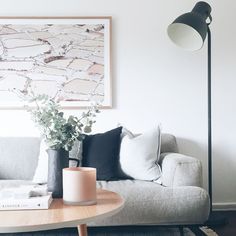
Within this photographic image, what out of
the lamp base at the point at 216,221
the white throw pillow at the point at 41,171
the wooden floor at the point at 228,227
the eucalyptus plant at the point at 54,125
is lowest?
the wooden floor at the point at 228,227

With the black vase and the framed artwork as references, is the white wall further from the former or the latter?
the black vase

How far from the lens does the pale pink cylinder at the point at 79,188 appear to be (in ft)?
5.37

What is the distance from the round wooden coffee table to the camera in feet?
4.42

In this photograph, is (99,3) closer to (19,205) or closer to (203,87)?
(203,87)

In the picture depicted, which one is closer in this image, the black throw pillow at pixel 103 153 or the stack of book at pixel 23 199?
the stack of book at pixel 23 199

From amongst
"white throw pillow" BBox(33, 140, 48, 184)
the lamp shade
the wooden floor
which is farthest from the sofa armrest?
the lamp shade

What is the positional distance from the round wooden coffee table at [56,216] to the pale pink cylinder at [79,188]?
0.03 m

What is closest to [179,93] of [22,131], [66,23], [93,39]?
[93,39]

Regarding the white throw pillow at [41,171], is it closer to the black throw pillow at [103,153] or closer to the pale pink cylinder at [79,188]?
the black throw pillow at [103,153]

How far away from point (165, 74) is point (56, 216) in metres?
2.17

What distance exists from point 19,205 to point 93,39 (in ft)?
6.70

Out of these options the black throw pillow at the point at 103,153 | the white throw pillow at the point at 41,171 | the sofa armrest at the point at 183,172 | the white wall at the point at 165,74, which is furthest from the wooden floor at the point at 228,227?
the white throw pillow at the point at 41,171

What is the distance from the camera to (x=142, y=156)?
9.18 ft

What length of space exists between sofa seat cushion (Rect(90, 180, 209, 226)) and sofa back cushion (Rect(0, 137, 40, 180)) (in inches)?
38.8
